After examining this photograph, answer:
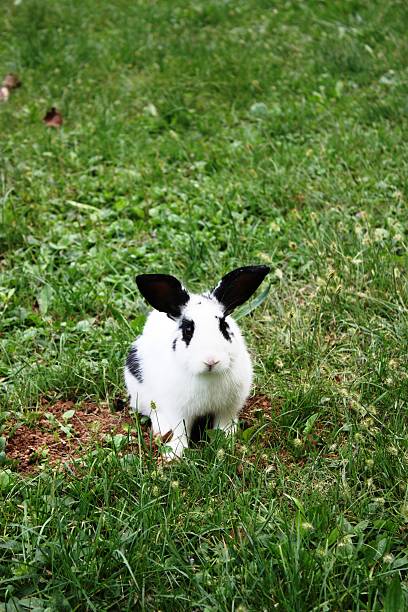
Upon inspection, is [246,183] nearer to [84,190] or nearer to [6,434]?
[84,190]

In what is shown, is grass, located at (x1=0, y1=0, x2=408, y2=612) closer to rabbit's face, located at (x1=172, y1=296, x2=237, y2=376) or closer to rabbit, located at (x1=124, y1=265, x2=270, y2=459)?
rabbit, located at (x1=124, y1=265, x2=270, y2=459)

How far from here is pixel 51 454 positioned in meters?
3.65

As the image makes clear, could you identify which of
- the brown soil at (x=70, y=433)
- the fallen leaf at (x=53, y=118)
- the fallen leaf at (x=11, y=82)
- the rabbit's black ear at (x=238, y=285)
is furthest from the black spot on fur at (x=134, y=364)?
the fallen leaf at (x=11, y=82)

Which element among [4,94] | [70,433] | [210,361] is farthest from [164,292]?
[4,94]

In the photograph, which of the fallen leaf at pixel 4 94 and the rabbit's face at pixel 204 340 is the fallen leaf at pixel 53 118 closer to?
the fallen leaf at pixel 4 94

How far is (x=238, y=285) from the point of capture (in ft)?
11.6

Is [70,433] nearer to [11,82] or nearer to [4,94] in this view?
[4,94]

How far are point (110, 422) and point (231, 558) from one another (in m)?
1.21

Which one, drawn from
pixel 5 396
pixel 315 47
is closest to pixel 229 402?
pixel 5 396

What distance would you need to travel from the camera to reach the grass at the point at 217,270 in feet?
9.43

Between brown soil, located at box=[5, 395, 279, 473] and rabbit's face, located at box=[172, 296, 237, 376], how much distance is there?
422 mm

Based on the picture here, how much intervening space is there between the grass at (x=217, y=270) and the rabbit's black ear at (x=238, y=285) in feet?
1.68

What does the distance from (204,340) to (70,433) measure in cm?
86

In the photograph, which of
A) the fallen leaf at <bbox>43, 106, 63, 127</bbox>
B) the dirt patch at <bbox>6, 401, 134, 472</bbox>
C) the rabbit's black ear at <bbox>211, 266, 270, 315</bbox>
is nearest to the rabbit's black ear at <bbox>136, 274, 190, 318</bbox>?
the rabbit's black ear at <bbox>211, 266, 270, 315</bbox>
